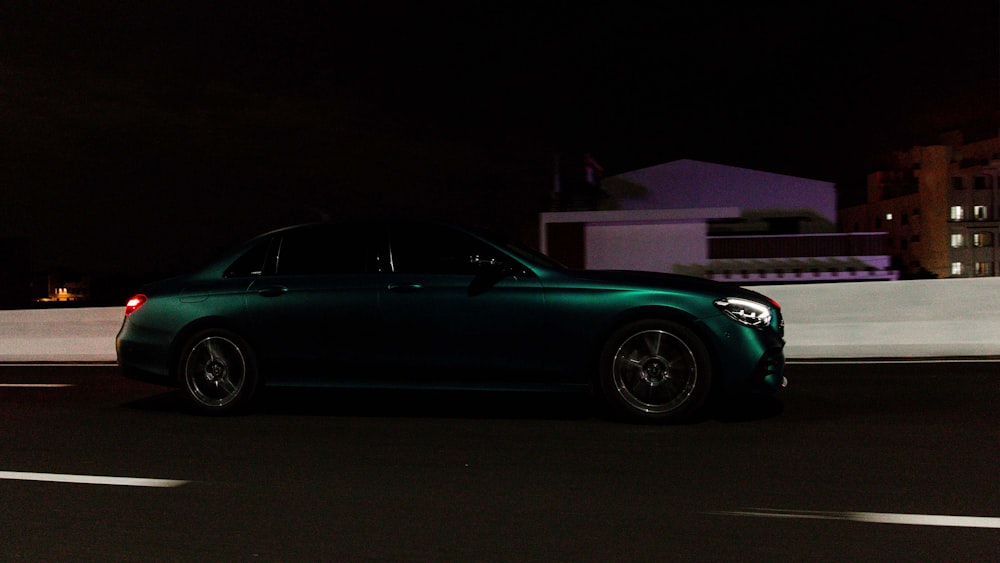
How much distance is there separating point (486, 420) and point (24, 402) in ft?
14.5

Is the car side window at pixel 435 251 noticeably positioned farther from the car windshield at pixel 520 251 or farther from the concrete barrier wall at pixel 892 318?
the concrete barrier wall at pixel 892 318

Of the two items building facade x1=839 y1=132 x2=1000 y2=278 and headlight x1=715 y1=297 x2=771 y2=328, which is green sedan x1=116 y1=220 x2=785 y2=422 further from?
building facade x1=839 y1=132 x2=1000 y2=278

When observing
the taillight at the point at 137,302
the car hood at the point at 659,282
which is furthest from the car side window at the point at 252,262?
the car hood at the point at 659,282

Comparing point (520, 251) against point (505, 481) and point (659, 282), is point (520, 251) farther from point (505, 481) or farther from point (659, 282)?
point (505, 481)

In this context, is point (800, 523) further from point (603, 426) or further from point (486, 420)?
point (486, 420)

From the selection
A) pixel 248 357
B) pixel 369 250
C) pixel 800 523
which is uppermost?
pixel 369 250

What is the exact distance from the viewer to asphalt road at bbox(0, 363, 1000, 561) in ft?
13.0

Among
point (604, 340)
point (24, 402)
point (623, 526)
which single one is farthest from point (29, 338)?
point (623, 526)

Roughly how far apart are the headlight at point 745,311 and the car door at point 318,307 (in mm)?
2587

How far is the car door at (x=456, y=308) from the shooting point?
22.8 ft

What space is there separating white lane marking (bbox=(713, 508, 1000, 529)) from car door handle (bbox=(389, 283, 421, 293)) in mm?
3385

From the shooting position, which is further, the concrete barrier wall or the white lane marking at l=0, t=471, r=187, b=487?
the concrete barrier wall

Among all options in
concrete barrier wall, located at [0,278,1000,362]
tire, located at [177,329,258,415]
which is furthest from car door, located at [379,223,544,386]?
concrete barrier wall, located at [0,278,1000,362]

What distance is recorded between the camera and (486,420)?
23.4 feet
